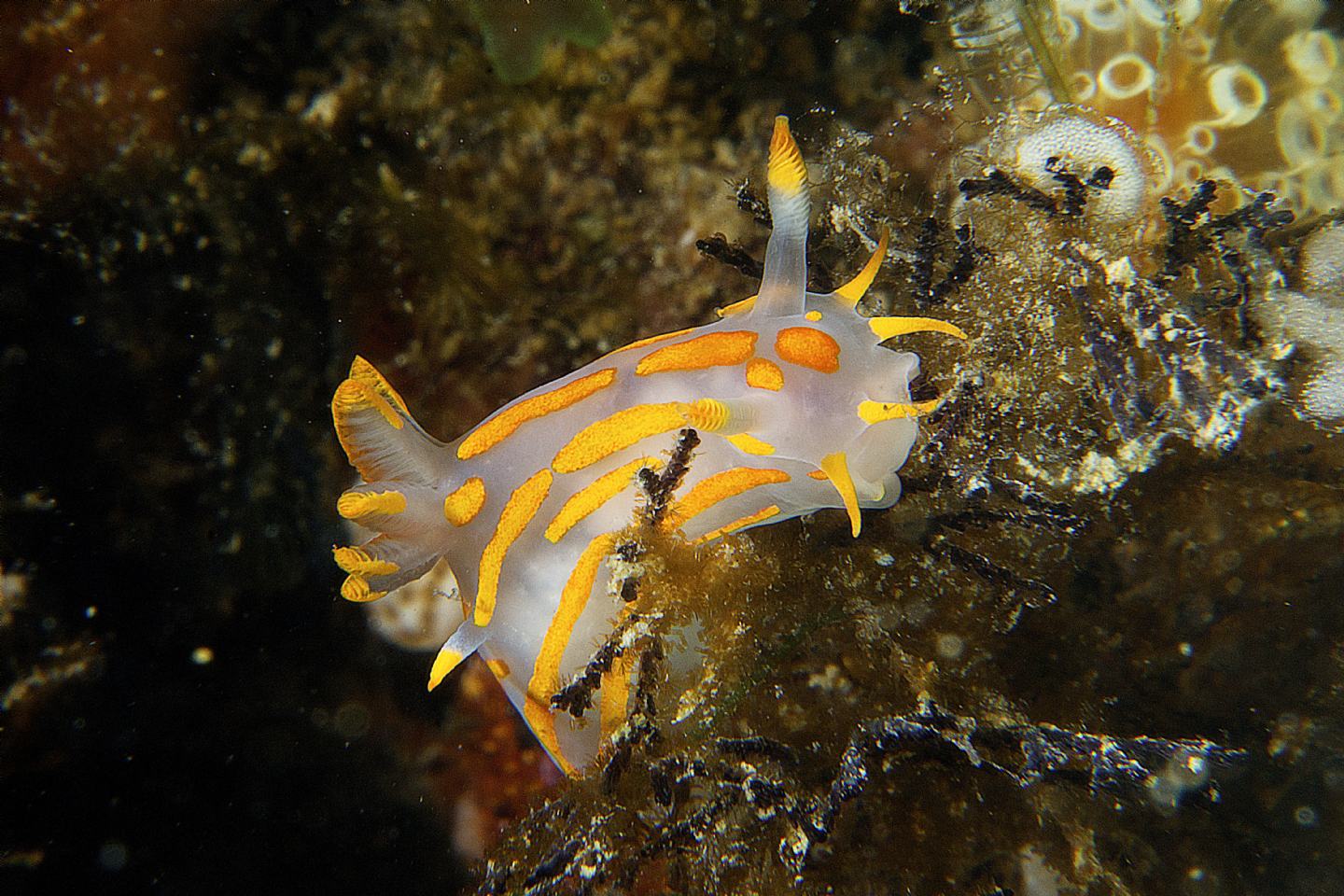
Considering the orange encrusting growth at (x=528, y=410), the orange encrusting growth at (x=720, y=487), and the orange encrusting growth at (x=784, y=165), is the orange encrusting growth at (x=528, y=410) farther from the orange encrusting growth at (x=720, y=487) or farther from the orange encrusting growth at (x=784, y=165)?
the orange encrusting growth at (x=784, y=165)

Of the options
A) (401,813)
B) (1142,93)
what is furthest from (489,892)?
(1142,93)

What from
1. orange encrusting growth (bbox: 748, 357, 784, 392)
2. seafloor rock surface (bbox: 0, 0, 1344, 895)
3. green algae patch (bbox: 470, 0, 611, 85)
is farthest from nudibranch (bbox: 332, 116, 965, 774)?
green algae patch (bbox: 470, 0, 611, 85)

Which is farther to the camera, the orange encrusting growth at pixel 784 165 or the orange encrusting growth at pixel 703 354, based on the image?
the orange encrusting growth at pixel 703 354

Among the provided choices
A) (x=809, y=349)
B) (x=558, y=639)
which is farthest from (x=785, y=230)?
(x=558, y=639)

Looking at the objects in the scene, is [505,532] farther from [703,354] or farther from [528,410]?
[703,354]

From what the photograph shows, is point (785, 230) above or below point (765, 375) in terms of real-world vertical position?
above

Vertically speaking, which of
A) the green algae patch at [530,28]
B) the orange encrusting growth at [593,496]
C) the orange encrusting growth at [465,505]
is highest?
the green algae patch at [530,28]

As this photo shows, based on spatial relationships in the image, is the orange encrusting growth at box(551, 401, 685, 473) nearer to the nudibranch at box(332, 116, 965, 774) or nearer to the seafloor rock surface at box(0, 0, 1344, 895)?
the nudibranch at box(332, 116, 965, 774)

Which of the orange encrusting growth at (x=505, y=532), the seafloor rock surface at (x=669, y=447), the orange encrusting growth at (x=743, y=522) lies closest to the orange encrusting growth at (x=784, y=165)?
the seafloor rock surface at (x=669, y=447)
